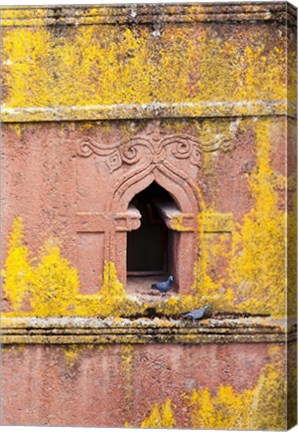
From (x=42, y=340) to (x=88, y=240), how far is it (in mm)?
740

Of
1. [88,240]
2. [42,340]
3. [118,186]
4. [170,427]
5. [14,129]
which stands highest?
[14,129]

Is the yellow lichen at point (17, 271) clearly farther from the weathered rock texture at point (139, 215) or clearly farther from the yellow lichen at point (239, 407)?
the yellow lichen at point (239, 407)

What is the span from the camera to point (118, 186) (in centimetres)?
545

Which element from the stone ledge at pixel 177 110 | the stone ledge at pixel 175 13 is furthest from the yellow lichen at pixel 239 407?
the stone ledge at pixel 175 13

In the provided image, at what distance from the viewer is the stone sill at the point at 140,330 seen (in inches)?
215

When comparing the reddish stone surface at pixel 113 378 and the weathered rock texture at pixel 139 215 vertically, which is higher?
the weathered rock texture at pixel 139 215

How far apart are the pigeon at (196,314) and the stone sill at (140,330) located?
4 centimetres

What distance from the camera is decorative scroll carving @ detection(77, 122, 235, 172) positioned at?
214 inches

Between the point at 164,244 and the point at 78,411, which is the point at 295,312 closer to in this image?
the point at 164,244

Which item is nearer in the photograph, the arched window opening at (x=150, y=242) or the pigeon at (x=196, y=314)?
the pigeon at (x=196, y=314)

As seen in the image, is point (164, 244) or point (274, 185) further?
point (164, 244)

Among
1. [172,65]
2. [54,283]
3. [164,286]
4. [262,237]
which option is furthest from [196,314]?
[172,65]

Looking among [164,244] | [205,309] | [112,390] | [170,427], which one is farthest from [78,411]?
[164,244]

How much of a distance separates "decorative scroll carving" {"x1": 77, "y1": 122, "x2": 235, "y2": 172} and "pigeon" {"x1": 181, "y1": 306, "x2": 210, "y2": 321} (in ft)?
3.21
